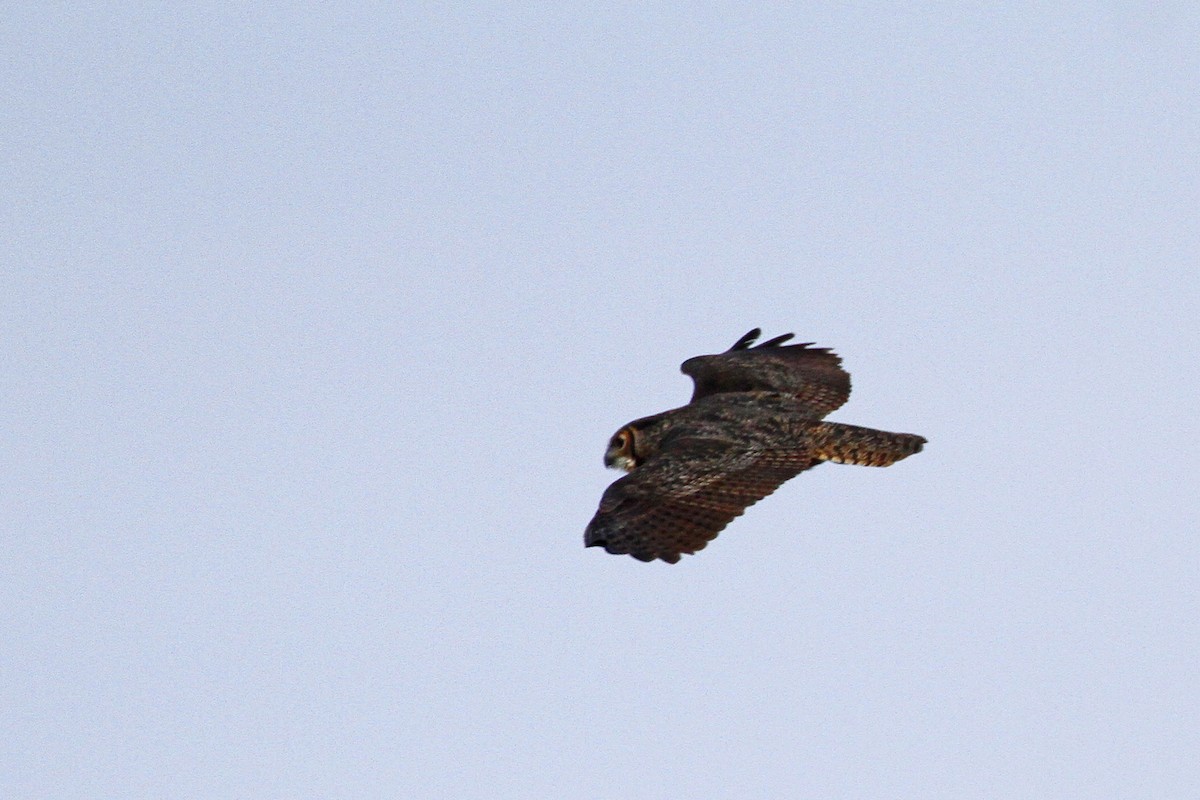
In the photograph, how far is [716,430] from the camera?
1078 inches

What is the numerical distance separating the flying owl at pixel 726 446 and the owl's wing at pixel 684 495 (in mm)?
12

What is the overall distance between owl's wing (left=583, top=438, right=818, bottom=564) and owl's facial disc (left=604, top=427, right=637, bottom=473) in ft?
4.20

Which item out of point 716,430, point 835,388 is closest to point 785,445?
point 716,430

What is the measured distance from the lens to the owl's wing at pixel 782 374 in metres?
29.8

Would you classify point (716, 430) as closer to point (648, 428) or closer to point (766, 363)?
point (648, 428)

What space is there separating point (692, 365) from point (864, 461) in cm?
398

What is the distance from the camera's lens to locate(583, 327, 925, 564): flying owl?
24438 millimetres

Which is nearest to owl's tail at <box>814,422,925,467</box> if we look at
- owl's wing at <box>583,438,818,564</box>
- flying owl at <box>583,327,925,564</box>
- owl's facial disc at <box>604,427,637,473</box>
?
flying owl at <box>583,327,925,564</box>

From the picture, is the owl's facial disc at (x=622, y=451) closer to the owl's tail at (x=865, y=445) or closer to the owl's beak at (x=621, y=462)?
the owl's beak at (x=621, y=462)

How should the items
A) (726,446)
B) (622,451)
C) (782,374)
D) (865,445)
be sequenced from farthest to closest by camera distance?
(782,374), (622,451), (865,445), (726,446)

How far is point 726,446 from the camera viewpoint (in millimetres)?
26734

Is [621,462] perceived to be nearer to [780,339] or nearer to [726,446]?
[726,446]

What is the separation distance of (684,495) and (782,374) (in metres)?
5.65

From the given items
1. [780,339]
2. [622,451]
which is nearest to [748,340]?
[780,339]
